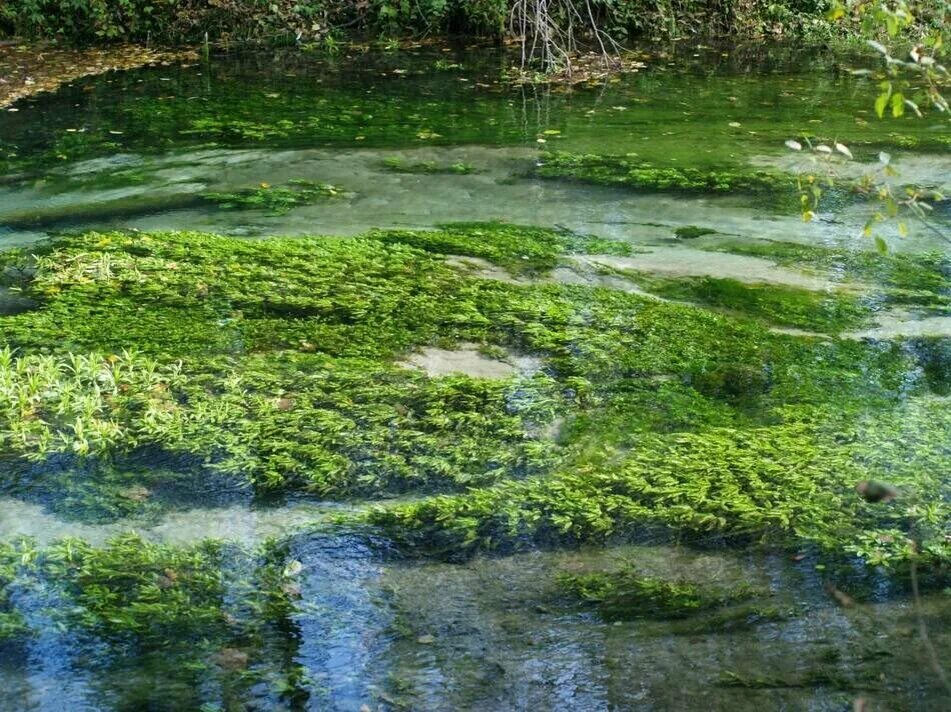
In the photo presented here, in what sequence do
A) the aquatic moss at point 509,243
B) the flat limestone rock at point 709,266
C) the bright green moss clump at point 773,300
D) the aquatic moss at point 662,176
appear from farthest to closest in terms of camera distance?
the aquatic moss at point 662,176 < the aquatic moss at point 509,243 < the flat limestone rock at point 709,266 < the bright green moss clump at point 773,300

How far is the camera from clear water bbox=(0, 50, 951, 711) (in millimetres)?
2176

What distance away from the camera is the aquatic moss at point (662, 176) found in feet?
17.5

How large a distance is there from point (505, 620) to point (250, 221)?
295 cm

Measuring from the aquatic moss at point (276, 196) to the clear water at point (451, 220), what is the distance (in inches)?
3.5

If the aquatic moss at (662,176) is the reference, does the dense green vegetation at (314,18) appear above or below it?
above

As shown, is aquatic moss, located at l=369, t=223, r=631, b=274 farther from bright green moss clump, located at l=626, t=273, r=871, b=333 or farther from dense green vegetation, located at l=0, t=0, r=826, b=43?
dense green vegetation, located at l=0, t=0, r=826, b=43

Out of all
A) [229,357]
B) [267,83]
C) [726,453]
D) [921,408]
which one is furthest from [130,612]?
[267,83]

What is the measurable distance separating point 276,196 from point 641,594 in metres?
3.29

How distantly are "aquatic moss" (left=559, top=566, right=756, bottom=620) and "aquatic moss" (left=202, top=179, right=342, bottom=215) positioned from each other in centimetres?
296

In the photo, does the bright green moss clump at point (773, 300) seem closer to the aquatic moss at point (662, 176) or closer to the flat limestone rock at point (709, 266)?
the flat limestone rock at point (709, 266)

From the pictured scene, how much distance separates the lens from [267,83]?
7.71 m

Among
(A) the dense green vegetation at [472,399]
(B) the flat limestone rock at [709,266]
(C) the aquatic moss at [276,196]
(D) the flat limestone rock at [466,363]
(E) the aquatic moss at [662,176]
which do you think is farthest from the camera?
(E) the aquatic moss at [662,176]

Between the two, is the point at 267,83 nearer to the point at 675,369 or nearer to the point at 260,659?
the point at 675,369

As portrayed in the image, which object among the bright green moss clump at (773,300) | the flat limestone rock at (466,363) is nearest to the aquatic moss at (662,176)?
the bright green moss clump at (773,300)
